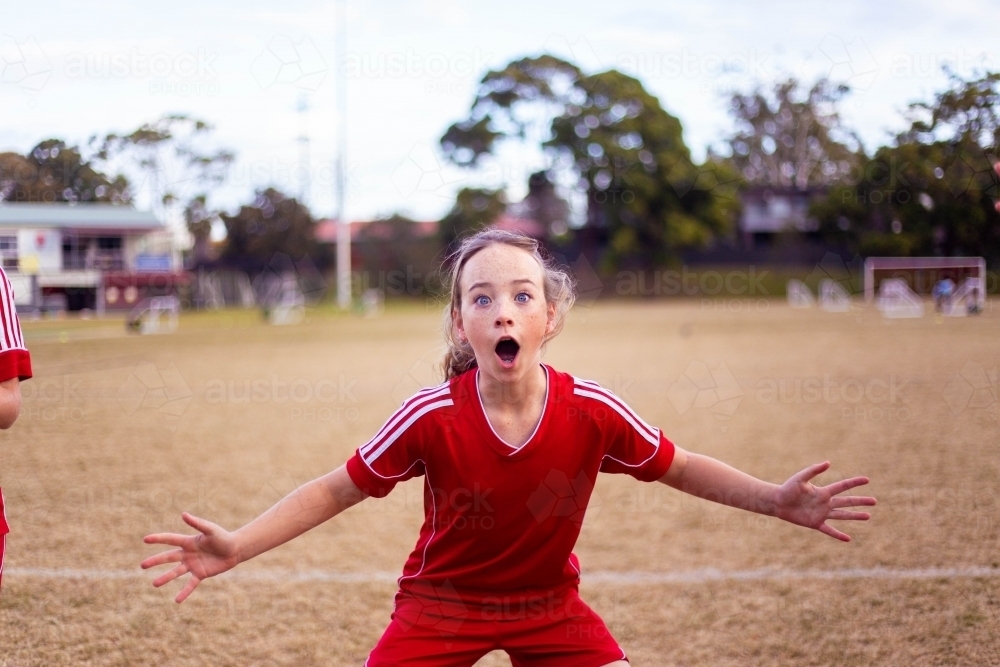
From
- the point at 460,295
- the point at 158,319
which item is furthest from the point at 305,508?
the point at 158,319

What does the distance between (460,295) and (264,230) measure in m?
12.6

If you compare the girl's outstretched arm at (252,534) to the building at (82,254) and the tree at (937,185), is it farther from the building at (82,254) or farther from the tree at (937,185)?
the tree at (937,185)

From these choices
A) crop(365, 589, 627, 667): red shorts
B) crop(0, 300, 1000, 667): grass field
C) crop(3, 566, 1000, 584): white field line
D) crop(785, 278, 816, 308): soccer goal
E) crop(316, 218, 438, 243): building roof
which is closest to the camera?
crop(365, 589, 627, 667): red shorts

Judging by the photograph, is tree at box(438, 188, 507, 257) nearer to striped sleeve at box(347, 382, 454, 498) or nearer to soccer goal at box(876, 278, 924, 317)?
soccer goal at box(876, 278, 924, 317)

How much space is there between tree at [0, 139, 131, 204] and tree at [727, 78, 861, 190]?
6163mm

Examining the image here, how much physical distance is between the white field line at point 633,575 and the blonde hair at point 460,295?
6.78ft

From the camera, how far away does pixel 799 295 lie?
106 feet

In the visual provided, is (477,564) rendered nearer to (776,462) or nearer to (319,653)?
(319,653)

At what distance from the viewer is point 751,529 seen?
5.40 meters

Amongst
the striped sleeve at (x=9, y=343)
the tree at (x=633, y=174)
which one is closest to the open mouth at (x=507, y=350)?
the striped sleeve at (x=9, y=343)

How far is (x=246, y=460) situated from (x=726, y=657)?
5018 mm

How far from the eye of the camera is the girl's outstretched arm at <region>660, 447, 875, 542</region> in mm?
2613

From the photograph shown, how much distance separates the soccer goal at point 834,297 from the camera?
1258 inches

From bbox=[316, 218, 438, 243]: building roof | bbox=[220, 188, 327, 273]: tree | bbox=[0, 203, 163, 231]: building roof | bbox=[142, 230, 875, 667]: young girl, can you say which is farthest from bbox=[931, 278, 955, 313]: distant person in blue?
bbox=[316, 218, 438, 243]: building roof
